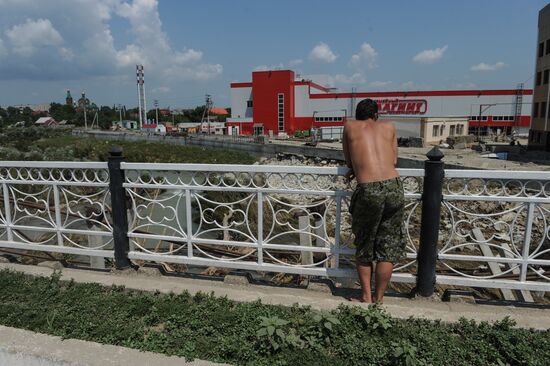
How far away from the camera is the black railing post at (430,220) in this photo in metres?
2.97

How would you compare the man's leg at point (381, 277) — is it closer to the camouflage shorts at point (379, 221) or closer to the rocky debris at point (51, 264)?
the camouflage shorts at point (379, 221)

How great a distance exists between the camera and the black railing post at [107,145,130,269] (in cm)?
362

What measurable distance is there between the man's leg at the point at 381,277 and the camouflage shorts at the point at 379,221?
5 cm

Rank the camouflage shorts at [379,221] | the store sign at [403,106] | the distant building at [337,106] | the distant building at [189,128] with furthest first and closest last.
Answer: the distant building at [189,128] < the store sign at [403,106] < the distant building at [337,106] < the camouflage shorts at [379,221]

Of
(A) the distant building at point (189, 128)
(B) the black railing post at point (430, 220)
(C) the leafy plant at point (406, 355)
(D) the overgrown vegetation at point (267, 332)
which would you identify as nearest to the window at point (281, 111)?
(A) the distant building at point (189, 128)

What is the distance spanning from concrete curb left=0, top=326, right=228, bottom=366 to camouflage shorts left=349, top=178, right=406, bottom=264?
1.37 meters

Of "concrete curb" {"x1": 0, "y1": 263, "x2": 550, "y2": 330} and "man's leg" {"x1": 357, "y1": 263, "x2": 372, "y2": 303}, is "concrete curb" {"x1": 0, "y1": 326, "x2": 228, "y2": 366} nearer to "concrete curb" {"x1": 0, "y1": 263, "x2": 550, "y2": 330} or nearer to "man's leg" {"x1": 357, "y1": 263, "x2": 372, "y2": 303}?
"concrete curb" {"x1": 0, "y1": 263, "x2": 550, "y2": 330}

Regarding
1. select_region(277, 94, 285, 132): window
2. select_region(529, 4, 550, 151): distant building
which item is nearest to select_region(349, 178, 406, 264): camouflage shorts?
select_region(529, 4, 550, 151): distant building

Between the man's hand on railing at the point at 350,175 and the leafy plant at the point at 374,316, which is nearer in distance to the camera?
the leafy plant at the point at 374,316

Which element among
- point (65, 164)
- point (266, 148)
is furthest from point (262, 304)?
point (266, 148)

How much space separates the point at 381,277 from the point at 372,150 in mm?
975

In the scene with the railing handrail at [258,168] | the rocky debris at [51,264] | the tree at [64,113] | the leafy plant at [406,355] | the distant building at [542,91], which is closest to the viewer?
the leafy plant at [406,355]

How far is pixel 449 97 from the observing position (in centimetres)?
4678

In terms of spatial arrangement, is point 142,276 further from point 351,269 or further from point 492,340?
point 492,340
